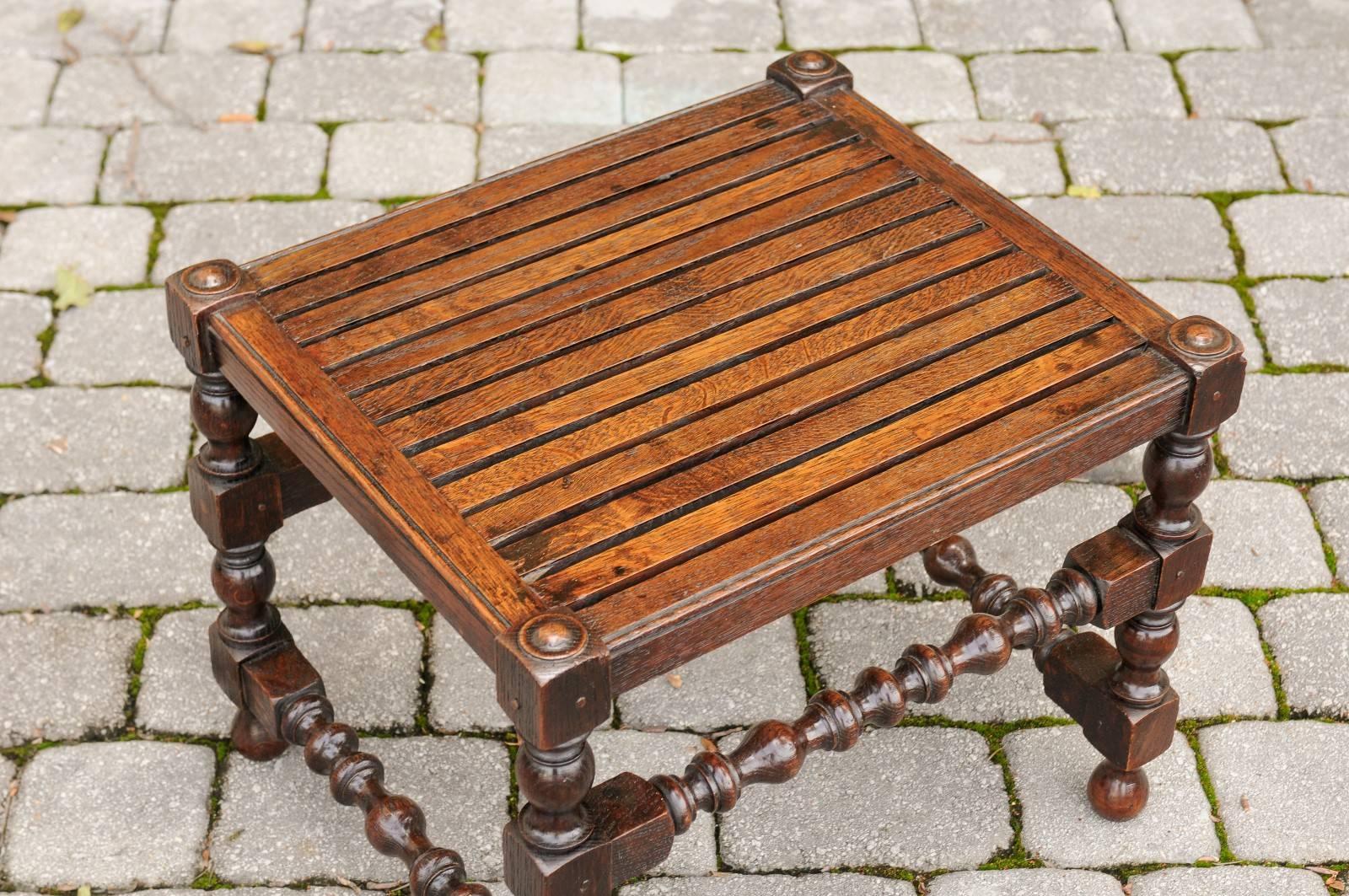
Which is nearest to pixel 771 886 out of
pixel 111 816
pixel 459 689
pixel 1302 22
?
pixel 459 689

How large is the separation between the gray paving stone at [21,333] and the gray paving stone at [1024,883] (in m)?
2.02

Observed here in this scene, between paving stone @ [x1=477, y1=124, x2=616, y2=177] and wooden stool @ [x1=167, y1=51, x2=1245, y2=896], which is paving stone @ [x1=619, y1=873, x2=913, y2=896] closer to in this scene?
wooden stool @ [x1=167, y1=51, x2=1245, y2=896]

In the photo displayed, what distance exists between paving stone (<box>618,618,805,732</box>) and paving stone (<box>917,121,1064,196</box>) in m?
1.37

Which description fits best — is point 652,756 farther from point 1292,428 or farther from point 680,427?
point 1292,428

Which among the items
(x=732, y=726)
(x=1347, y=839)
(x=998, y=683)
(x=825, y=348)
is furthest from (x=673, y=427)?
(x=1347, y=839)

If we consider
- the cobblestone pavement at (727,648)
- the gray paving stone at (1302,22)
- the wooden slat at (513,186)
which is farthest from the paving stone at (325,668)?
the gray paving stone at (1302,22)

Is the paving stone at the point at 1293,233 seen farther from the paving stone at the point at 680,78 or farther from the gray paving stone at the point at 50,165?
the gray paving stone at the point at 50,165

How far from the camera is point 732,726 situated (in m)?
2.92

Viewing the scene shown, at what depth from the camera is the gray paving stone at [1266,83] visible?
4176 millimetres

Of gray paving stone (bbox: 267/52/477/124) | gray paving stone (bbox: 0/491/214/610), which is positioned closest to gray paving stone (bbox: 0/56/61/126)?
gray paving stone (bbox: 267/52/477/124)

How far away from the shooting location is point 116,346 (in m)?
3.53

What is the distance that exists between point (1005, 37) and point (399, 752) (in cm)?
248

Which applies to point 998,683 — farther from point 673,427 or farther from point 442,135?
point 442,135

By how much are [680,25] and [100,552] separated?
6.57 ft
